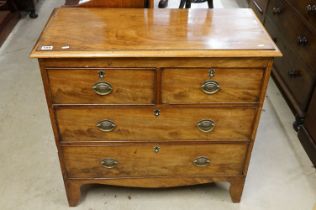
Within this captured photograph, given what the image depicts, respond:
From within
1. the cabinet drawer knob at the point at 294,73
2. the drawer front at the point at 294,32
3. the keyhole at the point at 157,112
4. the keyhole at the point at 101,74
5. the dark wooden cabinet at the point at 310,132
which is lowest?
the dark wooden cabinet at the point at 310,132

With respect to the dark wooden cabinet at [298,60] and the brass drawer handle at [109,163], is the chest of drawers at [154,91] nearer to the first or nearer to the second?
the brass drawer handle at [109,163]

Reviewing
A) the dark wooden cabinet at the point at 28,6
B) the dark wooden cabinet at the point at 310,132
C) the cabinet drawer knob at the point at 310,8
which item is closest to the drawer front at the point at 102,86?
the dark wooden cabinet at the point at 310,132

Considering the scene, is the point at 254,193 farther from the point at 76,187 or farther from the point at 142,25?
the point at 142,25

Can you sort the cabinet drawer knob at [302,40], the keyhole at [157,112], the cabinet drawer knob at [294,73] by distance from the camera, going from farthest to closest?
the cabinet drawer knob at [294,73]
the cabinet drawer knob at [302,40]
the keyhole at [157,112]

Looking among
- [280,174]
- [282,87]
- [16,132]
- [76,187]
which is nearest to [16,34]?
[16,132]

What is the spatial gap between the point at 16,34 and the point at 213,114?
2333mm

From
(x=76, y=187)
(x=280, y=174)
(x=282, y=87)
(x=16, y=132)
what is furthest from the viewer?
(x=282, y=87)

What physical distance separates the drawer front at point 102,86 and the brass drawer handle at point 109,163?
291 millimetres

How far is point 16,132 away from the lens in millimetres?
2037

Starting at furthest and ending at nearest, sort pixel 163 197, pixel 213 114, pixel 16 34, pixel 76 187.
Result: pixel 16 34 → pixel 163 197 → pixel 76 187 → pixel 213 114

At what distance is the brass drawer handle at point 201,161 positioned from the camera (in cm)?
146

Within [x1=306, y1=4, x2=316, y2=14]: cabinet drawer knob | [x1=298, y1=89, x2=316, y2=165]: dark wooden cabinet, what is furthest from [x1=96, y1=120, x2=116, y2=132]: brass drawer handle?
[x1=306, y1=4, x2=316, y2=14]: cabinet drawer knob

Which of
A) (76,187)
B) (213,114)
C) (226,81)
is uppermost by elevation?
(226,81)

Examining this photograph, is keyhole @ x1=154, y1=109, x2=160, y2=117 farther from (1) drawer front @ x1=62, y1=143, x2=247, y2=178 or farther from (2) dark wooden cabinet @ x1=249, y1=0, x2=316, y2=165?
(2) dark wooden cabinet @ x1=249, y1=0, x2=316, y2=165
